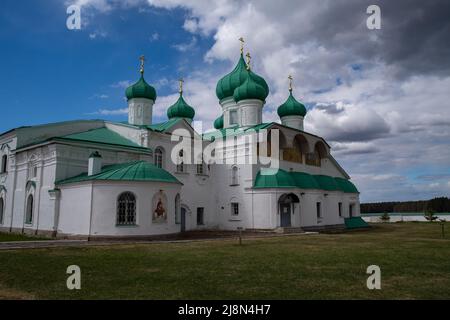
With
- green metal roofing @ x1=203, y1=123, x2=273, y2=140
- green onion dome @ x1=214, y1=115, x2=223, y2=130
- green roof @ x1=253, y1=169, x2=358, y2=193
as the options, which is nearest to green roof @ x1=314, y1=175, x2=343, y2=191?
green roof @ x1=253, y1=169, x2=358, y2=193

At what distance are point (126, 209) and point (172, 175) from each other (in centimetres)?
455

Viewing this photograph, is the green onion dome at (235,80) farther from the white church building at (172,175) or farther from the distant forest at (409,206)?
the distant forest at (409,206)

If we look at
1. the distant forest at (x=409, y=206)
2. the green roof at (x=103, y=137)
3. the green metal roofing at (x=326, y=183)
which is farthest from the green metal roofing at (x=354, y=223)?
the distant forest at (x=409, y=206)

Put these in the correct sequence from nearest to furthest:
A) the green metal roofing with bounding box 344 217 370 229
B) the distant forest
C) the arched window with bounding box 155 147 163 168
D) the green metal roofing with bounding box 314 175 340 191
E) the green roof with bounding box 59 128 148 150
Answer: the green roof with bounding box 59 128 148 150 < the arched window with bounding box 155 147 163 168 < the green metal roofing with bounding box 314 175 340 191 < the green metal roofing with bounding box 344 217 370 229 < the distant forest

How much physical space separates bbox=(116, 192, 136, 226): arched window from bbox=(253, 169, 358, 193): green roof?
355 inches

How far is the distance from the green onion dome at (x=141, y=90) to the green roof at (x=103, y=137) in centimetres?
434

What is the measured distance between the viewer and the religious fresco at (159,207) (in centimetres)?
1878

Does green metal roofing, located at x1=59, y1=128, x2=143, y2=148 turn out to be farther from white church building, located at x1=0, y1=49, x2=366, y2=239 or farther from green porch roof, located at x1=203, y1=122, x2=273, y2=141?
green porch roof, located at x1=203, y1=122, x2=273, y2=141

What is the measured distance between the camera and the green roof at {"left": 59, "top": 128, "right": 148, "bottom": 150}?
70.4 ft

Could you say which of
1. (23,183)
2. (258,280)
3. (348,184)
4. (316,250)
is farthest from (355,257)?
(348,184)

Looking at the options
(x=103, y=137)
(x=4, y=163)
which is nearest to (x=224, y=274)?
(x=103, y=137)

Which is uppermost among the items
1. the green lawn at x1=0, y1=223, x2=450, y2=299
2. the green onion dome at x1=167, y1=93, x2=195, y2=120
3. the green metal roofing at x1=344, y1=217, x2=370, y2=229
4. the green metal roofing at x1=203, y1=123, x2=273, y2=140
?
the green onion dome at x1=167, y1=93, x2=195, y2=120
